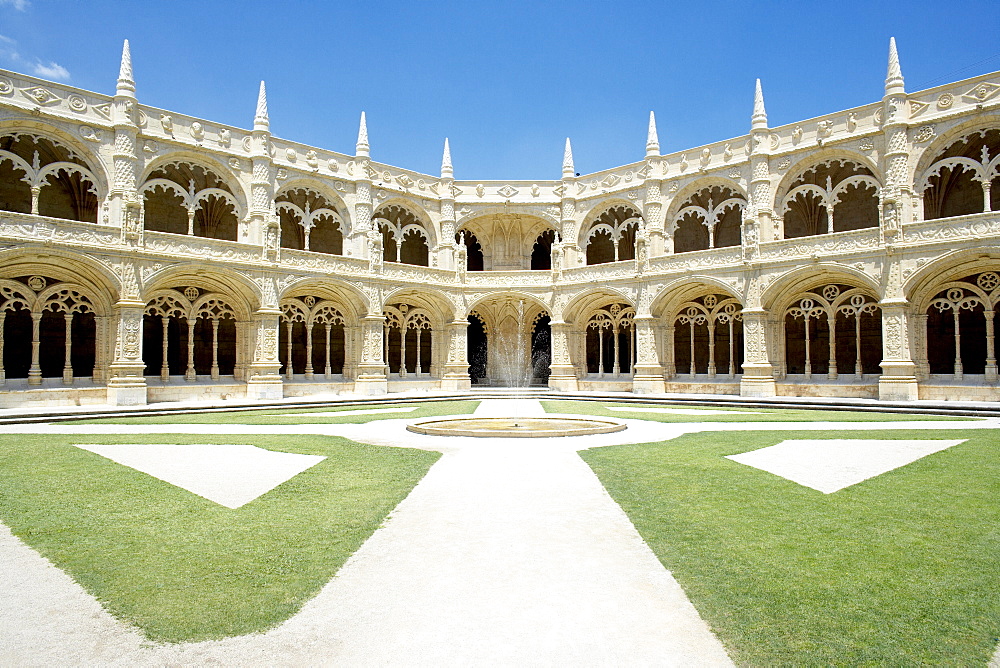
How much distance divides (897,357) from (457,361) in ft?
62.6

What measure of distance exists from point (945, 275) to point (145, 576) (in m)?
25.8

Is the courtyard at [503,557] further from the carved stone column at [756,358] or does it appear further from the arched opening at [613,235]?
the arched opening at [613,235]

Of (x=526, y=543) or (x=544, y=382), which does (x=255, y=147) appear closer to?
(x=544, y=382)

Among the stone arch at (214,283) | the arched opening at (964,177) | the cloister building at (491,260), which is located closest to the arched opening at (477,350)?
the cloister building at (491,260)

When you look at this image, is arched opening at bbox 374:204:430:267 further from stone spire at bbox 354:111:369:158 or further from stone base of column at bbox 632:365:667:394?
stone base of column at bbox 632:365:667:394

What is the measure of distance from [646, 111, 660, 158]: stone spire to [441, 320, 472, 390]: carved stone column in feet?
40.7

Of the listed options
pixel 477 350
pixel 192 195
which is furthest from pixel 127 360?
pixel 477 350

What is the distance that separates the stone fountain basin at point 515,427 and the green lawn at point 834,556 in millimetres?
3479

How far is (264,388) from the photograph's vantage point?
26.0 m

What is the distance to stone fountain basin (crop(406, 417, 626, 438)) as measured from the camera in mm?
12672

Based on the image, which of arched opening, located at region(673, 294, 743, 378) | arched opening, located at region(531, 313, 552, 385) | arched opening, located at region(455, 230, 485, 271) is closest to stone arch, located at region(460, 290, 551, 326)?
arched opening, located at region(531, 313, 552, 385)

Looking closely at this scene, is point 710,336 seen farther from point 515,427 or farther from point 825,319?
point 515,427

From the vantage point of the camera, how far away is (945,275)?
73.2 feet

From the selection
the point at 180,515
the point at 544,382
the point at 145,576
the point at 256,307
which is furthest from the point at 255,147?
the point at 145,576
